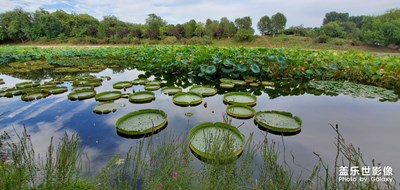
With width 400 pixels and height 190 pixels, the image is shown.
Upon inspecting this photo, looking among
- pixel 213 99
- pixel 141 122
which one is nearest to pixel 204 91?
pixel 213 99

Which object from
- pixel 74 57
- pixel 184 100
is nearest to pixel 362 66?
pixel 184 100

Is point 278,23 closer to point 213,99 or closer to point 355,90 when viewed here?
point 355,90

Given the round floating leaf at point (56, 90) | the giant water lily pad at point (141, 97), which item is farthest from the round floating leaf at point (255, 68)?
the round floating leaf at point (56, 90)

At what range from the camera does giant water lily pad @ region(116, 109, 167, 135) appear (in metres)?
3.48

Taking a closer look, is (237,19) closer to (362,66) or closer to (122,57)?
(122,57)

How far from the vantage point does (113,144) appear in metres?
3.28

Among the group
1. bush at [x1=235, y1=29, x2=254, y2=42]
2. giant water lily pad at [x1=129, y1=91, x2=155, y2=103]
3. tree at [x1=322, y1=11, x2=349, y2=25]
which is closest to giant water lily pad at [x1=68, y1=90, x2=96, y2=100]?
giant water lily pad at [x1=129, y1=91, x2=155, y2=103]

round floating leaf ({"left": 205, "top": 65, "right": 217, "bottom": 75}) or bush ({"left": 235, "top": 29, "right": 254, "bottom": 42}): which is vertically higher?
bush ({"left": 235, "top": 29, "right": 254, "bottom": 42})

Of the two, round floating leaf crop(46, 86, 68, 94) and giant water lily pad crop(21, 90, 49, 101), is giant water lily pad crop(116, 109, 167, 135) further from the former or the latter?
round floating leaf crop(46, 86, 68, 94)

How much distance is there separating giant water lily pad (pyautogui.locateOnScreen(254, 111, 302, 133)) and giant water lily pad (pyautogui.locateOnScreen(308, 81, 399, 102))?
273cm

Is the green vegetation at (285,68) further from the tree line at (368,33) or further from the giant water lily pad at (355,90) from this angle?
the tree line at (368,33)

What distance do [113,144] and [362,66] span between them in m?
7.80

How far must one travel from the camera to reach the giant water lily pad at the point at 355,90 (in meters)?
5.51

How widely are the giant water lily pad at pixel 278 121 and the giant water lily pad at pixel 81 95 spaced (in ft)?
12.8
